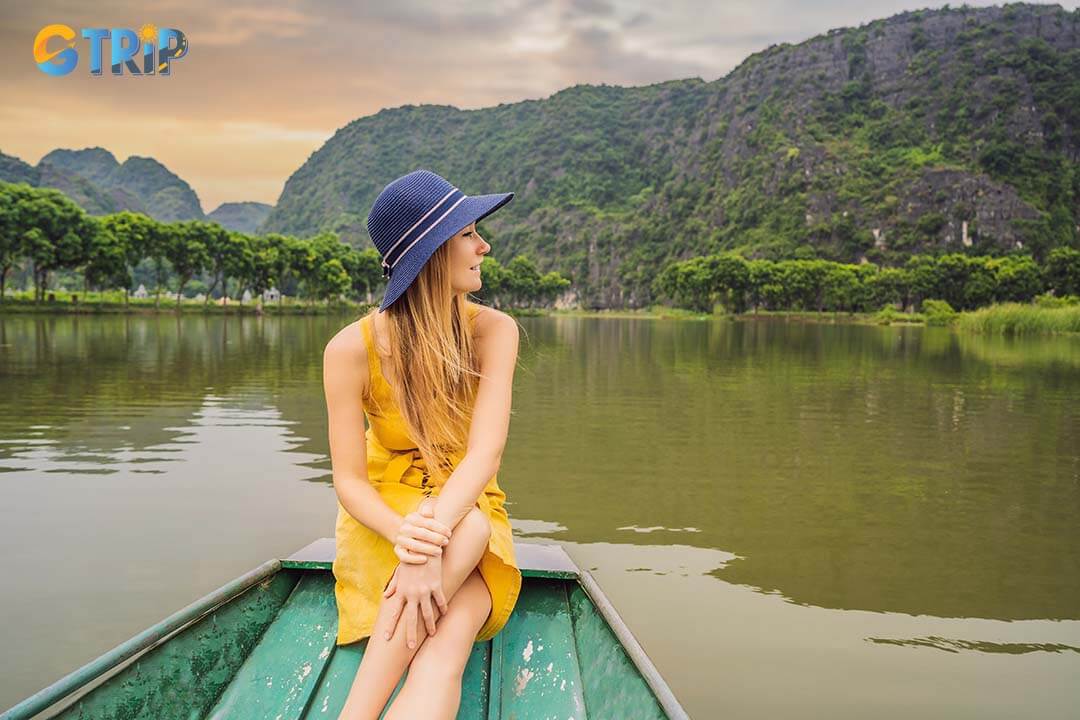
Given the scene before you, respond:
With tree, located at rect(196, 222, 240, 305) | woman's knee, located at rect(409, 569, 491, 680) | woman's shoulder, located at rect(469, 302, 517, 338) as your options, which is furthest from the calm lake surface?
tree, located at rect(196, 222, 240, 305)

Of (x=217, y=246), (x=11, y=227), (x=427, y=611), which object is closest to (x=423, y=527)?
(x=427, y=611)

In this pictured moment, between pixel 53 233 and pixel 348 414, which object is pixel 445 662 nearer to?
pixel 348 414

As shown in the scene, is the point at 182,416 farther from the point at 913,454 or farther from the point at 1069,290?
the point at 1069,290

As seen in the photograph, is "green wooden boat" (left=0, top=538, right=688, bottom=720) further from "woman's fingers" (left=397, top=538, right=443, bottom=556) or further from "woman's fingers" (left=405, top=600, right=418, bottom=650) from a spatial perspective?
"woman's fingers" (left=397, top=538, right=443, bottom=556)

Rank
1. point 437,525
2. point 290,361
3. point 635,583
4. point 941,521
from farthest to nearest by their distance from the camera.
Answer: point 290,361, point 941,521, point 635,583, point 437,525

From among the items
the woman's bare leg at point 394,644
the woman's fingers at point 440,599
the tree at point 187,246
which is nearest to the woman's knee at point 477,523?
the woman's bare leg at point 394,644

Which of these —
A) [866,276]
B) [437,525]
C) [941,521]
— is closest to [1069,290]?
[866,276]

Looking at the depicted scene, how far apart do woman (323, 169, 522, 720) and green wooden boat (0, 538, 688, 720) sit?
0.69 feet

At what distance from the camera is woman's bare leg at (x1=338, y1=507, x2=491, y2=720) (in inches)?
92.0

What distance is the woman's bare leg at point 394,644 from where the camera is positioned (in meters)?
2.34

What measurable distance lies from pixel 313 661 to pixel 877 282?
9050 centimetres

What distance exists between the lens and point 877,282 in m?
85.2

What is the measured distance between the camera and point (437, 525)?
2.49 meters

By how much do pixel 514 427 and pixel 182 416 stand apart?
523 centimetres
